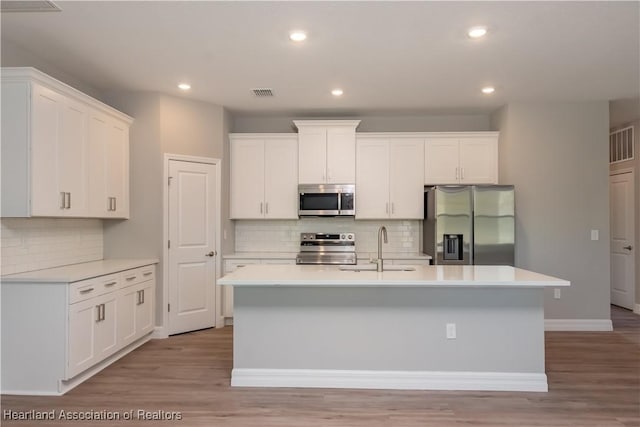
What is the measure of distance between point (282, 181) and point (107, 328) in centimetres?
267

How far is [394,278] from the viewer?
2980 millimetres

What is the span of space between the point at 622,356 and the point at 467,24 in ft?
11.4

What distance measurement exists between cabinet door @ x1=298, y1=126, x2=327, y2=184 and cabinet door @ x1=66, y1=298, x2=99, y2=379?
2.85 m

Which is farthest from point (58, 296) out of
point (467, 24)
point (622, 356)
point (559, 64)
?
point (622, 356)

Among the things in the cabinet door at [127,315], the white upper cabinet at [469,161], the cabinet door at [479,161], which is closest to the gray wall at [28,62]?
the cabinet door at [127,315]

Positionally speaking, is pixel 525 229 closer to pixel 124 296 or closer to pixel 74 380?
pixel 124 296

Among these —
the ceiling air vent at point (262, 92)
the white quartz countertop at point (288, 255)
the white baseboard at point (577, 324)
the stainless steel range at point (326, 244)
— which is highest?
→ the ceiling air vent at point (262, 92)

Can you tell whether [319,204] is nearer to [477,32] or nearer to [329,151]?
[329,151]

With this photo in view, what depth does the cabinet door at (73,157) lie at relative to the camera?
3465mm

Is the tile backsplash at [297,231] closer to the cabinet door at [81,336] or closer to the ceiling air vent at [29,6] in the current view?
the cabinet door at [81,336]

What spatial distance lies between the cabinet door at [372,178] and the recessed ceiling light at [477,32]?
227 centimetres

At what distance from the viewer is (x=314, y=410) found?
2805mm

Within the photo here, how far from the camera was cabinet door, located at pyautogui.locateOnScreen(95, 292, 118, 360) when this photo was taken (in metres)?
3.46

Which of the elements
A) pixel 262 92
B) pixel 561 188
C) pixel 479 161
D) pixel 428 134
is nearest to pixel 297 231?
pixel 262 92
